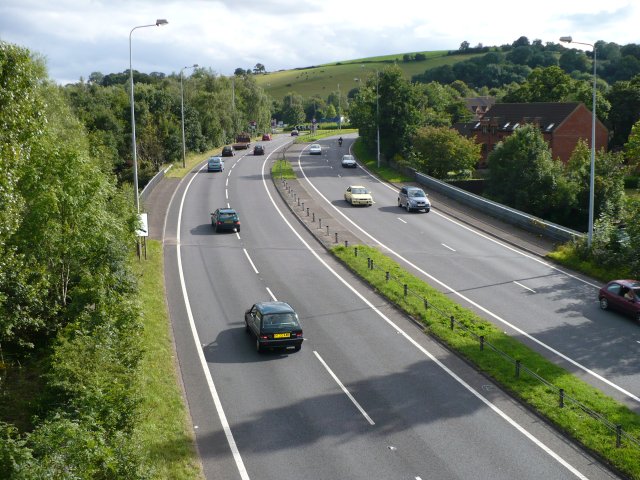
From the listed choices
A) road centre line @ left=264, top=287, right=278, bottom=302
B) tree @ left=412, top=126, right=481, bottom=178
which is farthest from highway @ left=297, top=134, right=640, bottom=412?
tree @ left=412, top=126, right=481, bottom=178

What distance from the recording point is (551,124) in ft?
263

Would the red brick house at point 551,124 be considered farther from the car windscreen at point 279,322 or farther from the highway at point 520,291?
the car windscreen at point 279,322

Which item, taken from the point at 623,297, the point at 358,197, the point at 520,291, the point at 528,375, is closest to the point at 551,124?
the point at 358,197

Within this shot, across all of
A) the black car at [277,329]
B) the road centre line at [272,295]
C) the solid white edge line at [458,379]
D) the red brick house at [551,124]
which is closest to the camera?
the solid white edge line at [458,379]

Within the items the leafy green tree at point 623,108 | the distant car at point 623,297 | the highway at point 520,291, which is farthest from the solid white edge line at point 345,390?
the leafy green tree at point 623,108

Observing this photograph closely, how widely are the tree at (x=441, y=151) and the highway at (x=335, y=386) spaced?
26182 millimetres

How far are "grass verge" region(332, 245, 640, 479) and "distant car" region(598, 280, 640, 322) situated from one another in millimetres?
5884

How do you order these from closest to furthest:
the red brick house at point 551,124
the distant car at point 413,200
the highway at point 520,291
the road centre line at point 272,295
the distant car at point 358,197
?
the highway at point 520,291 → the road centre line at point 272,295 → the distant car at point 413,200 → the distant car at point 358,197 → the red brick house at point 551,124

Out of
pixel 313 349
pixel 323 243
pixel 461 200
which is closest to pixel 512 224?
pixel 461 200

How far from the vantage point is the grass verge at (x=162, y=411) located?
50.8ft

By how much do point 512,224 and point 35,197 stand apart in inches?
1245

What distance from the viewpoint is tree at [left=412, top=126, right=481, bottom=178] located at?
63.2 meters

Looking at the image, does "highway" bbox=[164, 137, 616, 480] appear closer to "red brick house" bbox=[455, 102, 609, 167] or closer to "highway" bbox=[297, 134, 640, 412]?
"highway" bbox=[297, 134, 640, 412]

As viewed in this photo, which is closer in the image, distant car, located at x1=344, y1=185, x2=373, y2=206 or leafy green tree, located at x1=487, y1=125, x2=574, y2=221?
distant car, located at x1=344, y1=185, x2=373, y2=206
